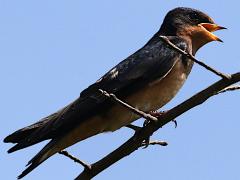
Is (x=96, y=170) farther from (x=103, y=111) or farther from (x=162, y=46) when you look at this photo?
(x=162, y=46)

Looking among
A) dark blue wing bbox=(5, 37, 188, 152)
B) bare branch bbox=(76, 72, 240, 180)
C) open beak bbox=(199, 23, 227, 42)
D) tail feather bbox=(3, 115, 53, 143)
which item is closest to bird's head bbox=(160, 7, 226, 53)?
open beak bbox=(199, 23, 227, 42)

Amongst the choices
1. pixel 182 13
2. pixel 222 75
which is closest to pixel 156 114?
pixel 222 75

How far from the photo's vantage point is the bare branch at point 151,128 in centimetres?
348

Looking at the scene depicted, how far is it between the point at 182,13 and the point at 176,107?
2693mm

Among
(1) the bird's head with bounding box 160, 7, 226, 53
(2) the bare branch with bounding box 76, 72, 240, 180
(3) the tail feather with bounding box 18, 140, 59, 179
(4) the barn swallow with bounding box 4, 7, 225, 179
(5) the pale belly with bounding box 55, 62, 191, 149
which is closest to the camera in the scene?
(2) the bare branch with bounding box 76, 72, 240, 180

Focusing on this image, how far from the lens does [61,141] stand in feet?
15.0

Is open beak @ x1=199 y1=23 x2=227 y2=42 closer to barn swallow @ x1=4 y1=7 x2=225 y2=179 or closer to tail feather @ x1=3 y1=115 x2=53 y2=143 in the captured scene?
barn swallow @ x1=4 y1=7 x2=225 y2=179

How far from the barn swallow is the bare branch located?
0.61 m

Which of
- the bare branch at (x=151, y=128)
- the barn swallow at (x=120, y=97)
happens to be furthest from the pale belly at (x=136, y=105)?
the bare branch at (x=151, y=128)

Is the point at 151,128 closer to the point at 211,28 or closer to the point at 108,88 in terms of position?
the point at 108,88

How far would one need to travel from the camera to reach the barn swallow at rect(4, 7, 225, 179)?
457 cm

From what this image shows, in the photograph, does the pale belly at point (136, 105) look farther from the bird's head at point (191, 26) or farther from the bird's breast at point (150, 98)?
the bird's head at point (191, 26)

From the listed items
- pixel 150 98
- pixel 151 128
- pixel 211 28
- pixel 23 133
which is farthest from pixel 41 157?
pixel 211 28

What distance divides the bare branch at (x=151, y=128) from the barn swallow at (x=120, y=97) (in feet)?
2.00
